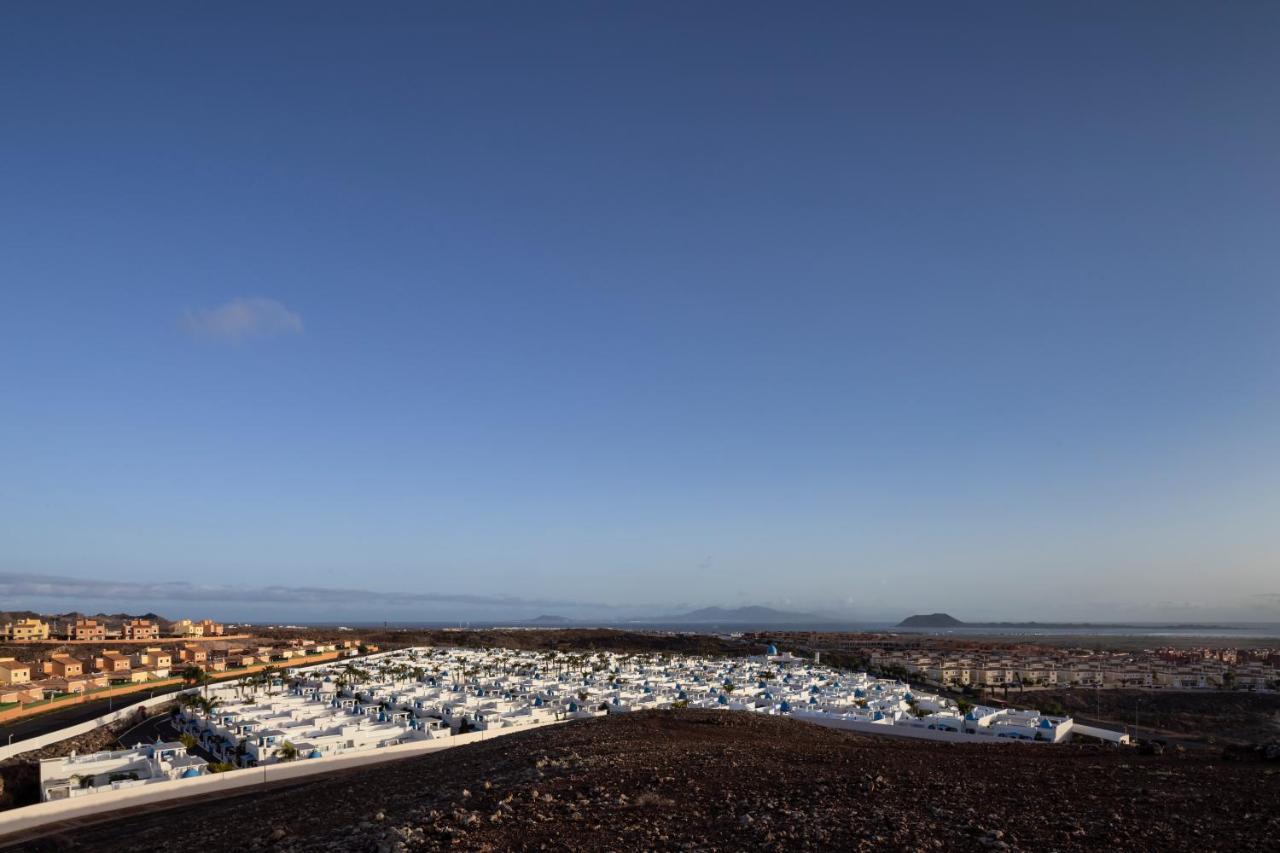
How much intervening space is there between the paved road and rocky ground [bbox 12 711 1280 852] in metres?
21.4

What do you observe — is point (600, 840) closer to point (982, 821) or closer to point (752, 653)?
point (982, 821)

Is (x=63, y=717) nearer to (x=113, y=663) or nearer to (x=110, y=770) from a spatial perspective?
(x=110, y=770)

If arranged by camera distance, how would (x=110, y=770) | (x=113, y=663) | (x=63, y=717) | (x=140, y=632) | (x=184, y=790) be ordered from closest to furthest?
(x=184, y=790) → (x=110, y=770) → (x=63, y=717) → (x=113, y=663) → (x=140, y=632)

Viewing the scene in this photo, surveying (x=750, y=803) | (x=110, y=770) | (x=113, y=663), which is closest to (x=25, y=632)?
(x=113, y=663)

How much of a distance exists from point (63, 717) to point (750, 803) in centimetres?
4198

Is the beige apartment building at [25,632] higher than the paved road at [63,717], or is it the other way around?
the paved road at [63,717]

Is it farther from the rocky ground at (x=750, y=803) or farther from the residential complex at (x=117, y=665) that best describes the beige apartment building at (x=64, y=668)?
the rocky ground at (x=750, y=803)

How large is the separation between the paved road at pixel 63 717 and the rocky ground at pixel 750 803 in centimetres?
2139

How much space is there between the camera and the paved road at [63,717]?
3447cm

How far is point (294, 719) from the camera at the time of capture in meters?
33.0

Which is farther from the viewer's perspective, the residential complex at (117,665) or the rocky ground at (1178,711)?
the residential complex at (117,665)

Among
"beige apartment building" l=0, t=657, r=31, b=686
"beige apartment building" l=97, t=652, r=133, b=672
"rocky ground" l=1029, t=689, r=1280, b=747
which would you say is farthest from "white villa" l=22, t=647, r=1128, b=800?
"beige apartment building" l=0, t=657, r=31, b=686

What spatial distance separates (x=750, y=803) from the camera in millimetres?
10984

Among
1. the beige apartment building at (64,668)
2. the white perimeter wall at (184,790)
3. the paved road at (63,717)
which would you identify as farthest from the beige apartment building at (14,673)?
the white perimeter wall at (184,790)
